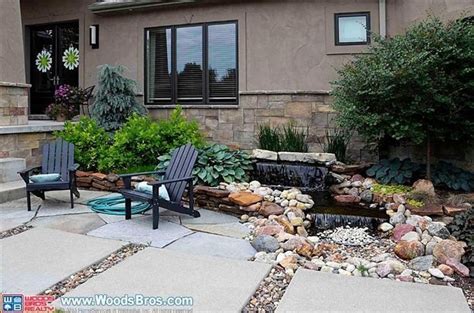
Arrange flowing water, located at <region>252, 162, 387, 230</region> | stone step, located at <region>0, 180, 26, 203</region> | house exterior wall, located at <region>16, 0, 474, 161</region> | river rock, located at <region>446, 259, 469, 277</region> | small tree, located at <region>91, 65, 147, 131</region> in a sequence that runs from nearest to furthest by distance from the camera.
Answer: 1. river rock, located at <region>446, 259, 469, 277</region>
2. flowing water, located at <region>252, 162, 387, 230</region>
3. stone step, located at <region>0, 180, 26, 203</region>
4. house exterior wall, located at <region>16, 0, 474, 161</region>
5. small tree, located at <region>91, 65, 147, 131</region>

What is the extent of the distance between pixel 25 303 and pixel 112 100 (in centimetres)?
524

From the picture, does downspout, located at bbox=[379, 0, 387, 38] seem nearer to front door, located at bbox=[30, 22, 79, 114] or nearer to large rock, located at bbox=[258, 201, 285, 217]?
large rock, located at bbox=[258, 201, 285, 217]

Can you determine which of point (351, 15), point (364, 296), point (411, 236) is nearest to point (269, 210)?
point (411, 236)

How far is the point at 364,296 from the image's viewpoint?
2.79 m

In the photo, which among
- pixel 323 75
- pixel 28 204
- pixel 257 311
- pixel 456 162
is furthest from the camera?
pixel 323 75

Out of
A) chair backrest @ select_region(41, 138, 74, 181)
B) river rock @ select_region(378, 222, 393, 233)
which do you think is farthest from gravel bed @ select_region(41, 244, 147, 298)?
river rock @ select_region(378, 222, 393, 233)

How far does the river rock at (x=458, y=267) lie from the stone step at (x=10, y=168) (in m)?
5.81

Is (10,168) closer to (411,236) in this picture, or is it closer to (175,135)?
(175,135)

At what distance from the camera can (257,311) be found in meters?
2.66

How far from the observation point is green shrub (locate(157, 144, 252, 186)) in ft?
19.1

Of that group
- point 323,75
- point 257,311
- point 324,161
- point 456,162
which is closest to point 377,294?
point 257,311

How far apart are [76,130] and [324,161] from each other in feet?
13.6

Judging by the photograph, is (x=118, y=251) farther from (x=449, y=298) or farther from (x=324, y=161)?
(x=324, y=161)

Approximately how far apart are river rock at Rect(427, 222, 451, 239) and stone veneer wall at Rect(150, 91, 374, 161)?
9.14ft
